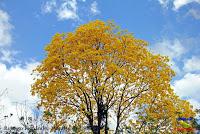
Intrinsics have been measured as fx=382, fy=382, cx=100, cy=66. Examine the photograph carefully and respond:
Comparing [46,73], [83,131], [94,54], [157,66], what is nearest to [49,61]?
[46,73]

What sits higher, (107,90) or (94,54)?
(94,54)

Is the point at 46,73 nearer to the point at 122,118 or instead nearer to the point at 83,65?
the point at 83,65

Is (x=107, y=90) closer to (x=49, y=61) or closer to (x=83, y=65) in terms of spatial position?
(x=83, y=65)

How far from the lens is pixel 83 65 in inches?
1209

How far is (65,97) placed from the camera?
1237 inches

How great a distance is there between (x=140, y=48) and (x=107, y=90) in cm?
527

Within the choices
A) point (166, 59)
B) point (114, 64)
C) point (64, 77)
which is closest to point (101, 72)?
point (114, 64)

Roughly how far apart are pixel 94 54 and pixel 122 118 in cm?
575

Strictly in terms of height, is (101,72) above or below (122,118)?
above

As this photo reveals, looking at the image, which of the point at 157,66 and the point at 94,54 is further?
the point at 157,66

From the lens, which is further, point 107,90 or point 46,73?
point 46,73

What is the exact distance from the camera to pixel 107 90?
98.0 ft

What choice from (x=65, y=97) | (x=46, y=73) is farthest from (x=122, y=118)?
(x=46, y=73)

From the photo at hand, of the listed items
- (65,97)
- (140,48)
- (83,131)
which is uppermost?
(140,48)
